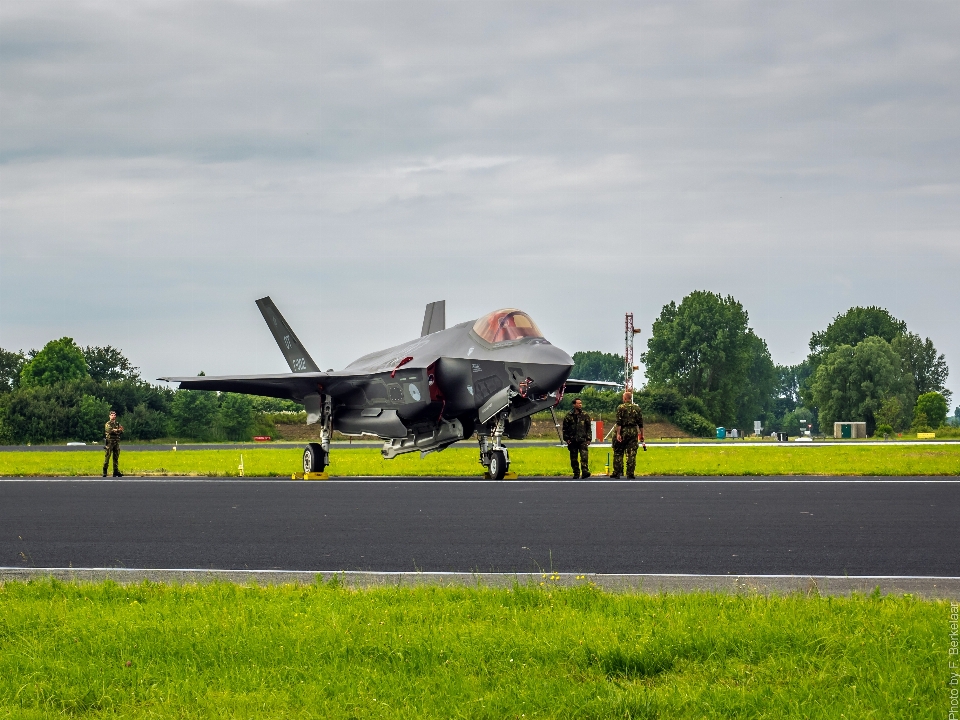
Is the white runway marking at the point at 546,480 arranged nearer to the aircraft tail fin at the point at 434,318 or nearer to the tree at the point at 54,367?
the aircraft tail fin at the point at 434,318

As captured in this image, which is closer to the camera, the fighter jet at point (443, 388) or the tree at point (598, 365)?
the fighter jet at point (443, 388)

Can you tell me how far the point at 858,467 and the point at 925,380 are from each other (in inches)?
4004

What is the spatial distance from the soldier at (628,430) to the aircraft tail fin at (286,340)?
46.1 ft

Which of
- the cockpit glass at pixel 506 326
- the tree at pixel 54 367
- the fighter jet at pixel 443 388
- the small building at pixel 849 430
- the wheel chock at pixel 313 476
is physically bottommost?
the wheel chock at pixel 313 476

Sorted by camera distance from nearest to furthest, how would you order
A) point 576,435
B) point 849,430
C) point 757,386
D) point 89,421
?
point 576,435
point 89,421
point 849,430
point 757,386

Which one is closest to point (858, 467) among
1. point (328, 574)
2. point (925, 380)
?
point (328, 574)

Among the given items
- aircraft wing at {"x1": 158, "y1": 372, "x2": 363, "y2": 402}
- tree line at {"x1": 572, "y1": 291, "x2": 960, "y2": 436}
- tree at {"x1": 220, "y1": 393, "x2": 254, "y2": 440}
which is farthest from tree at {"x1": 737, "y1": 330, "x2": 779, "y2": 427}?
aircraft wing at {"x1": 158, "y1": 372, "x2": 363, "y2": 402}

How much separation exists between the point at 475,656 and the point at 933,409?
3478 inches

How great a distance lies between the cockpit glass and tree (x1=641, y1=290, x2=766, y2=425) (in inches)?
3359

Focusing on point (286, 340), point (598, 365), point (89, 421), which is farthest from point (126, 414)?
point (598, 365)

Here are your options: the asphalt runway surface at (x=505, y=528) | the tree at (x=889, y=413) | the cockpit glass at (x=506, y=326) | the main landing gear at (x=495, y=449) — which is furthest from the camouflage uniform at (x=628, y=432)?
the tree at (x=889, y=413)

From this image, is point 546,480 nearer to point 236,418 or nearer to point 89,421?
point 236,418

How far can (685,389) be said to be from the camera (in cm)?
11162

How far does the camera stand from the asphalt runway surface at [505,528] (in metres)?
10.2
